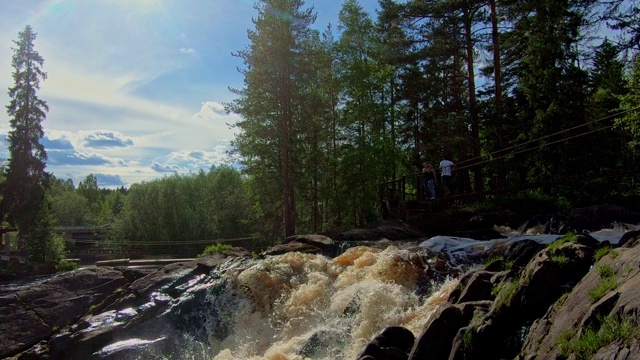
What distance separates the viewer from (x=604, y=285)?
4609 millimetres

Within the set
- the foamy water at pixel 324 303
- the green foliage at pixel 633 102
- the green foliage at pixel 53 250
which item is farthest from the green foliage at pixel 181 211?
the green foliage at pixel 633 102

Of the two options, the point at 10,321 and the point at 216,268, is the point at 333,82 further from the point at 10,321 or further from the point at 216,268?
the point at 10,321

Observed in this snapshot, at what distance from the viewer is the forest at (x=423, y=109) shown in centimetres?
1923

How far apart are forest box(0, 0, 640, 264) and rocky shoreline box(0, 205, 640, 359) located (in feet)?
17.1

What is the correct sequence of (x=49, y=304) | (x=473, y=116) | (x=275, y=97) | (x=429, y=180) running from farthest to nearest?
(x=275, y=97), (x=473, y=116), (x=429, y=180), (x=49, y=304)

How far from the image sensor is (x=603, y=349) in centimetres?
381

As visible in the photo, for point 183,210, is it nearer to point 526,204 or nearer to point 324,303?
point 526,204

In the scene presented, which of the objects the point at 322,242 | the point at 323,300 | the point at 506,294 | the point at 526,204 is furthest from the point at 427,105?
the point at 506,294

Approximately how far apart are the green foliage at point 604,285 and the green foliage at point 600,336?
1.34 feet

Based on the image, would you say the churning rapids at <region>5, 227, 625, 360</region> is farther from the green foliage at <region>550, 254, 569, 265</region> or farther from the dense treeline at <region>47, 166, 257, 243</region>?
the dense treeline at <region>47, 166, 257, 243</region>

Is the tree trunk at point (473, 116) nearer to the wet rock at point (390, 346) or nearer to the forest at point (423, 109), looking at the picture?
the forest at point (423, 109)

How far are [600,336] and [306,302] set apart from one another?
314 inches

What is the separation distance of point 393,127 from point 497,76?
11.4 meters

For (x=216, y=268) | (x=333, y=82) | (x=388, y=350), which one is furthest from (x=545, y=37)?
(x=388, y=350)
